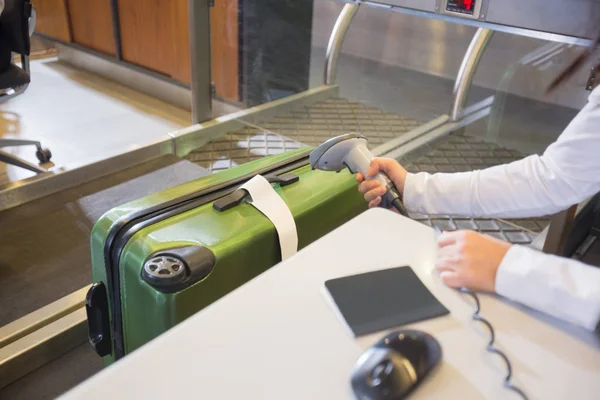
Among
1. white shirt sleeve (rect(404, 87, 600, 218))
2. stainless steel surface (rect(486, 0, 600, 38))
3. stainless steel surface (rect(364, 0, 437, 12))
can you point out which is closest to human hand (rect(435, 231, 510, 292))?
white shirt sleeve (rect(404, 87, 600, 218))

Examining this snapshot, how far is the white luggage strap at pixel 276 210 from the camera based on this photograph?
0.99m

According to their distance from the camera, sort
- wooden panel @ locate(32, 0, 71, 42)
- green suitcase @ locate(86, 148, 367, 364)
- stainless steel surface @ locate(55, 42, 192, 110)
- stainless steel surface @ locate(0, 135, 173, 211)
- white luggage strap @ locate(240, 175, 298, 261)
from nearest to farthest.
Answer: green suitcase @ locate(86, 148, 367, 364)
white luggage strap @ locate(240, 175, 298, 261)
stainless steel surface @ locate(0, 135, 173, 211)
stainless steel surface @ locate(55, 42, 192, 110)
wooden panel @ locate(32, 0, 71, 42)

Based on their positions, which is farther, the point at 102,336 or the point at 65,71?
the point at 65,71

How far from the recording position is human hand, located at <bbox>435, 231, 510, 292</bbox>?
0.66 m

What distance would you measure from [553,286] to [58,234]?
1.69 meters

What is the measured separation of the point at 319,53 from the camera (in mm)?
2820

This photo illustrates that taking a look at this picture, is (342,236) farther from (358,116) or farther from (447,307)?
(358,116)

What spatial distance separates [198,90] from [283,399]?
227 cm

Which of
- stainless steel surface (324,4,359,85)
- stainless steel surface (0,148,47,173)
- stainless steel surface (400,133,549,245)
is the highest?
stainless steel surface (324,4,359,85)

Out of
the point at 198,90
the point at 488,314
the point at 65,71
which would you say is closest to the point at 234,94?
the point at 198,90

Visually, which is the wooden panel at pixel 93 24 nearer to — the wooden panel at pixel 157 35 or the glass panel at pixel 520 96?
the wooden panel at pixel 157 35

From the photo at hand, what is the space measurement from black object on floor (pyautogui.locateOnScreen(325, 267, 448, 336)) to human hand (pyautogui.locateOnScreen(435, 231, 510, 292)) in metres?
0.05

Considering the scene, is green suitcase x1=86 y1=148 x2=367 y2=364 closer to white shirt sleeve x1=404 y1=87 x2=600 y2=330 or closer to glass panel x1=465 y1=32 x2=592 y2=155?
white shirt sleeve x1=404 y1=87 x2=600 y2=330

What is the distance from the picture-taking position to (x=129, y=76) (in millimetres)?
3389
